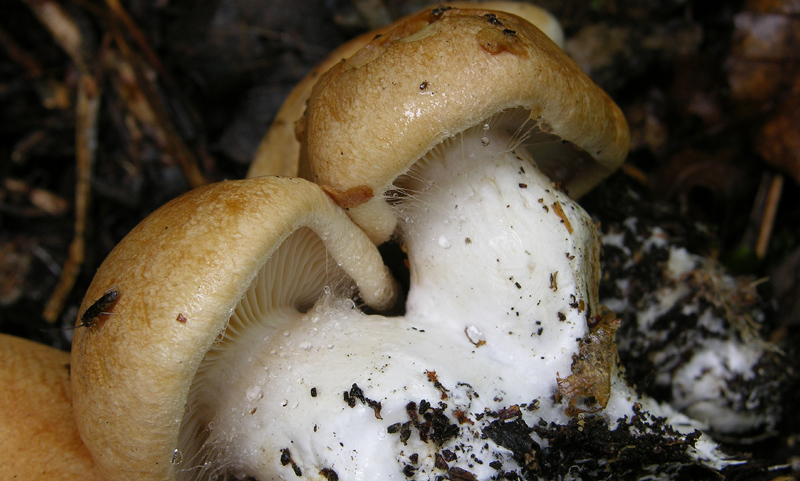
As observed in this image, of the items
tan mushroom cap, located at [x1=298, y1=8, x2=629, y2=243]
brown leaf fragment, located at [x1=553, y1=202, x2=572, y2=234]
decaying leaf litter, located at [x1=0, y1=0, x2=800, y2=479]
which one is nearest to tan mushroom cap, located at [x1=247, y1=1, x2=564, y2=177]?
decaying leaf litter, located at [x1=0, y1=0, x2=800, y2=479]

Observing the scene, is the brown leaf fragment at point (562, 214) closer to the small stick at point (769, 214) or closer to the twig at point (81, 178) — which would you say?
the small stick at point (769, 214)

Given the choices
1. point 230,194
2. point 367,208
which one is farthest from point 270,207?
point 367,208

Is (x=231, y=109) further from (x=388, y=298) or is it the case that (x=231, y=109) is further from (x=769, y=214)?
(x=769, y=214)

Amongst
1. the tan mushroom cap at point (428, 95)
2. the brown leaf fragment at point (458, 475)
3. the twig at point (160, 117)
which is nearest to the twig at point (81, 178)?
the twig at point (160, 117)

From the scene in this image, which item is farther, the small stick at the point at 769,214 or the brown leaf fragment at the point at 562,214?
the small stick at the point at 769,214

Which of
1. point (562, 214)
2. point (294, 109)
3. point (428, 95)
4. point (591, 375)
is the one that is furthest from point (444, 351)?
point (294, 109)

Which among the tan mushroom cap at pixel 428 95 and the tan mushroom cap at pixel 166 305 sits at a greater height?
the tan mushroom cap at pixel 428 95

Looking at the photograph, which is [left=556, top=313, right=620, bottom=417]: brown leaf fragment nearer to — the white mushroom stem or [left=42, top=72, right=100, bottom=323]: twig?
the white mushroom stem
